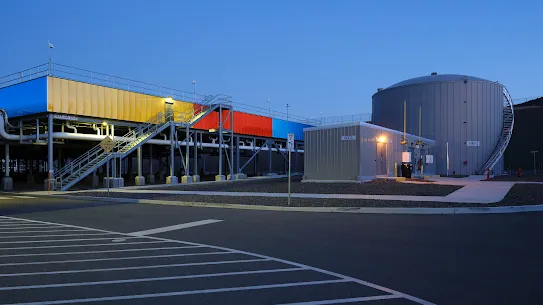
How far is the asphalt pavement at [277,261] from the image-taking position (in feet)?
15.2

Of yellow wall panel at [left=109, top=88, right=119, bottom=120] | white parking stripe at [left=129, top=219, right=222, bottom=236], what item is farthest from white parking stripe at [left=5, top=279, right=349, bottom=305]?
yellow wall panel at [left=109, top=88, right=119, bottom=120]

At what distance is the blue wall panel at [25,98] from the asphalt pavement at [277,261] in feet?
50.5

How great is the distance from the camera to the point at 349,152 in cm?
2364

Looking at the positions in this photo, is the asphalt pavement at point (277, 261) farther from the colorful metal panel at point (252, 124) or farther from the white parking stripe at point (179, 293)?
the colorful metal panel at point (252, 124)

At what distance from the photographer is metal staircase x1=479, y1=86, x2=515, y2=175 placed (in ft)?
124

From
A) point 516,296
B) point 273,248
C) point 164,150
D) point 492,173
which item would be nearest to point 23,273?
point 273,248

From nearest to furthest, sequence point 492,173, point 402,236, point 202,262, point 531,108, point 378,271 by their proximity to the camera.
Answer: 1. point 378,271
2. point 202,262
3. point 402,236
4. point 492,173
5. point 531,108

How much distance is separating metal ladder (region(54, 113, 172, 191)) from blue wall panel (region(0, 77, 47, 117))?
403cm

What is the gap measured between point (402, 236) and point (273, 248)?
9.75ft

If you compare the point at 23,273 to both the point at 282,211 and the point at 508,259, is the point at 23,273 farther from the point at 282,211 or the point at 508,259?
the point at 282,211

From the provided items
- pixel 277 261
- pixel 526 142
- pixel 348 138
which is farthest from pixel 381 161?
pixel 526 142

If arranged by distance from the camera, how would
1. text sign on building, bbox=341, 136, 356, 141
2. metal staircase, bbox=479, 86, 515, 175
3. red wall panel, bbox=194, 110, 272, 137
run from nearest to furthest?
text sign on building, bbox=341, 136, 356, 141, red wall panel, bbox=194, 110, 272, 137, metal staircase, bbox=479, 86, 515, 175

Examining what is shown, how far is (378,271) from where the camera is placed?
561 cm

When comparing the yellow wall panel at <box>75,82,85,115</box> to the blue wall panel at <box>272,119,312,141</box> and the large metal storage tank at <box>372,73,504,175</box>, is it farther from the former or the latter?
the large metal storage tank at <box>372,73,504,175</box>
